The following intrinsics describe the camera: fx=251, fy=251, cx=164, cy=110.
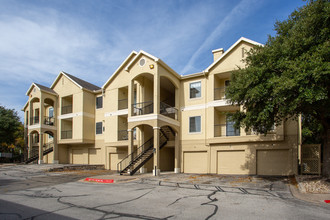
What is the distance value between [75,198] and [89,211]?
8.64 ft

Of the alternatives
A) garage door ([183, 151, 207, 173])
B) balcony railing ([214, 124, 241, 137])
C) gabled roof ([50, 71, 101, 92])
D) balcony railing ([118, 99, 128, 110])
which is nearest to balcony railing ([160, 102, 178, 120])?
garage door ([183, 151, 207, 173])

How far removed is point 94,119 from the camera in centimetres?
2797

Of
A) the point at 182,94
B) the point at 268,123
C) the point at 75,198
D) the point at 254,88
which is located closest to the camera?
the point at 75,198

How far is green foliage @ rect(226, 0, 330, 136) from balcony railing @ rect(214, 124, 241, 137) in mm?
5880

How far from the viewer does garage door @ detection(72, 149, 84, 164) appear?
28438mm

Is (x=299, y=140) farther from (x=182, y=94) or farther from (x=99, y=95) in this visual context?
(x=99, y=95)

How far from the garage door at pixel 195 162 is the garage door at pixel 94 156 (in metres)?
10.4

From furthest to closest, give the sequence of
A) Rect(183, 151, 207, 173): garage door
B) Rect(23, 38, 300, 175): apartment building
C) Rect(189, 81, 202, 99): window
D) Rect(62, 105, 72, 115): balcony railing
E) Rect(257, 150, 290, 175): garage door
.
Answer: Rect(62, 105, 72, 115): balcony railing < Rect(189, 81, 202, 99): window < Rect(183, 151, 207, 173): garage door < Rect(23, 38, 300, 175): apartment building < Rect(257, 150, 290, 175): garage door

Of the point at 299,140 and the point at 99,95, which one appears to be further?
the point at 99,95

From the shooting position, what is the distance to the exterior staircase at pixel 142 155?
19.1 meters

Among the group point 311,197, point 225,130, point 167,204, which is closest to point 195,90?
point 225,130

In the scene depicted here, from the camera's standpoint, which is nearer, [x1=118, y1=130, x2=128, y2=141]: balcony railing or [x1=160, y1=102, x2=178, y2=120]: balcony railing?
[x1=160, y1=102, x2=178, y2=120]: balcony railing

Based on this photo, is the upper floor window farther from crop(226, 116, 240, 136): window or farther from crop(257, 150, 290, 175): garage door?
crop(257, 150, 290, 175): garage door

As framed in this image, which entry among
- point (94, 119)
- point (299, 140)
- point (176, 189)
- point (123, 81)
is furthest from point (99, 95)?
point (299, 140)
